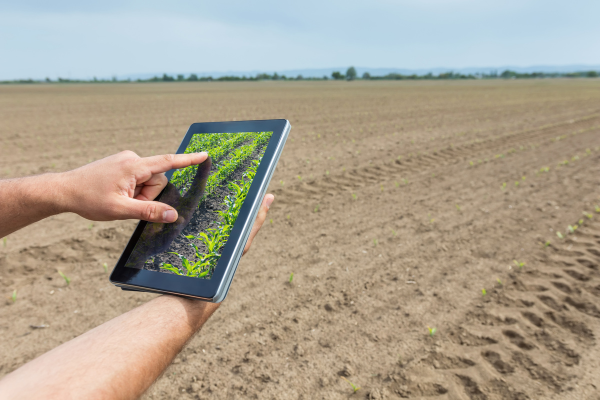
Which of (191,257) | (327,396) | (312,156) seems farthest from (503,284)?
(312,156)

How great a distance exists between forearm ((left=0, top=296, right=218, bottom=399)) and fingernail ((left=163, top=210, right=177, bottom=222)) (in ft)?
1.13

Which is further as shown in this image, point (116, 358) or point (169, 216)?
point (169, 216)

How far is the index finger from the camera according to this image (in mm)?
1590

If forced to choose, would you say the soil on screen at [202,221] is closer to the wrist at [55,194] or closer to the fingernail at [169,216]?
the fingernail at [169,216]

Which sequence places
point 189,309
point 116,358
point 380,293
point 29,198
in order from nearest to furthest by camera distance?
point 116,358
point 189,309
point 29,198
point 380,293

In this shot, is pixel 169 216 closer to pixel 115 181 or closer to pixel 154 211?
pixel 154 211

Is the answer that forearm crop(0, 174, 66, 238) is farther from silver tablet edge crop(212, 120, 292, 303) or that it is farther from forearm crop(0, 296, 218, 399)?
silver tablet edge crop(212, 120, 292, 303)

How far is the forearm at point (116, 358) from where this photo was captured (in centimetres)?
97

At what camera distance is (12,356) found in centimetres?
273

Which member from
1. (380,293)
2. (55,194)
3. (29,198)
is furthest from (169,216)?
(380,293)

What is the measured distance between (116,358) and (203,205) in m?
0.68

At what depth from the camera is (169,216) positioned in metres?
1.52

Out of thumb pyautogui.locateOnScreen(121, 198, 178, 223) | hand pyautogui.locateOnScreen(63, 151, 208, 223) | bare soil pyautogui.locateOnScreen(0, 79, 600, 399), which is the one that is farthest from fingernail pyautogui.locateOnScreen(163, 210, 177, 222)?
bare soil pyautogui.locateOnScreen(0, 79, 600, 399)

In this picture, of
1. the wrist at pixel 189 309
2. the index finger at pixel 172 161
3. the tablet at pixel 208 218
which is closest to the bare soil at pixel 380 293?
the wrist at pixel 189 309
